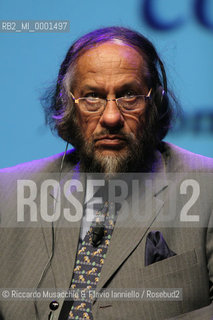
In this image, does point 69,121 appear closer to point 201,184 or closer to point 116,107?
point 116,107

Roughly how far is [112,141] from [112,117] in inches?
3.9

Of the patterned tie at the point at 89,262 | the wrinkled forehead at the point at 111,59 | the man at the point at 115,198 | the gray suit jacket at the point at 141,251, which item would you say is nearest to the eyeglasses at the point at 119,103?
the man at the point at 115,198

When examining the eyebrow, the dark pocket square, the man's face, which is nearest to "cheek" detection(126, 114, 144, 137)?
the man's face

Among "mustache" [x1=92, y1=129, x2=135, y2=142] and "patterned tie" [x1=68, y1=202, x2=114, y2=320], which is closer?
"patterned tie" [x1=68, y1=202, x2=114, y2=320]

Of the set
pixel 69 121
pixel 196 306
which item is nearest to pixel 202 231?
pixel 196 306

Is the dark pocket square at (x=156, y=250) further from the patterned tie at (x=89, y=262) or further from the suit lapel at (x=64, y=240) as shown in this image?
the suit lapel at (x=64, y=240)

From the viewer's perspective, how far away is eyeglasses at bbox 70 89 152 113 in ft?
6.46

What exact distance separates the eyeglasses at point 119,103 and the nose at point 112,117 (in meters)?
0.02

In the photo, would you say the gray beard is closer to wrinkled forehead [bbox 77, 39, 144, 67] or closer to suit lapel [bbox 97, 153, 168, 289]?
suit lapel [bbox 97, 153, 168, 289]

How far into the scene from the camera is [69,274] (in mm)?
1830

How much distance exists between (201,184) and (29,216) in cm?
69

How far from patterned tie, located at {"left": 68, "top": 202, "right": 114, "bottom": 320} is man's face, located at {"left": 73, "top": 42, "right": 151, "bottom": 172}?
→ 0.23 m

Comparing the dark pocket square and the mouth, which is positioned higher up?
the mouth

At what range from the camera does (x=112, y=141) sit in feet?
6.40
